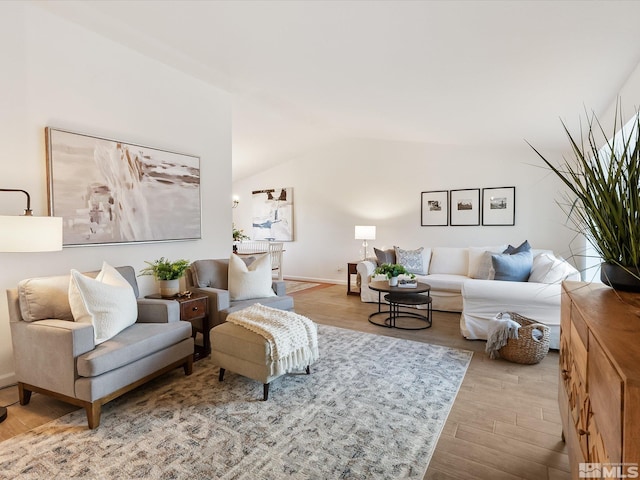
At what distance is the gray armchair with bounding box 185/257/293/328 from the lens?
3236 mm

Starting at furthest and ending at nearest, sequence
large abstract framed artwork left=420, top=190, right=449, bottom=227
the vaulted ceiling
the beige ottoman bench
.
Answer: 1. large abstract framed artwork left=420, top=190, right=449, bottom=227
2. the beige ottoman bench
3. the vaulted ceiling

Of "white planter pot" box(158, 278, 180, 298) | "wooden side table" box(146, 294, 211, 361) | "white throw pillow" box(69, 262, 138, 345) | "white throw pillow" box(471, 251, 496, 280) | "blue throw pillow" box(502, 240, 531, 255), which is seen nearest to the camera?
"white throw pillow" box(69, 262, 138, 345)

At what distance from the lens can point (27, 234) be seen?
2.15 m

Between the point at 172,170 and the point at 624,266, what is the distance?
385 centimetres

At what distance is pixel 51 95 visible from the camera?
2855 mm

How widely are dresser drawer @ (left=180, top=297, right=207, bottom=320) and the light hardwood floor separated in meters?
0.98

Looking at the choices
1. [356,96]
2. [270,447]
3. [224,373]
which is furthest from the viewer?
[356,96]

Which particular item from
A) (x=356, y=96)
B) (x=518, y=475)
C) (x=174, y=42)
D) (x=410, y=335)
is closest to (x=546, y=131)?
(x=356, y=96)

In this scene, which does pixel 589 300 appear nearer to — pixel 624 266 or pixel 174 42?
pixel 624 266

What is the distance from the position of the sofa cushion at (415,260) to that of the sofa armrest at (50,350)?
4.17m

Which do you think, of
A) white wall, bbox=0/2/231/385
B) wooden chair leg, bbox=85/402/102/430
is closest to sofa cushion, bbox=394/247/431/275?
white wall, bbox=0/2/231/385

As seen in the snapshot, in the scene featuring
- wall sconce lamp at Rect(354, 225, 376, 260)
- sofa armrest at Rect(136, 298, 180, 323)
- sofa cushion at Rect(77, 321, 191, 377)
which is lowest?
sofa cushion at Rect(77, 321, 191, 377)
